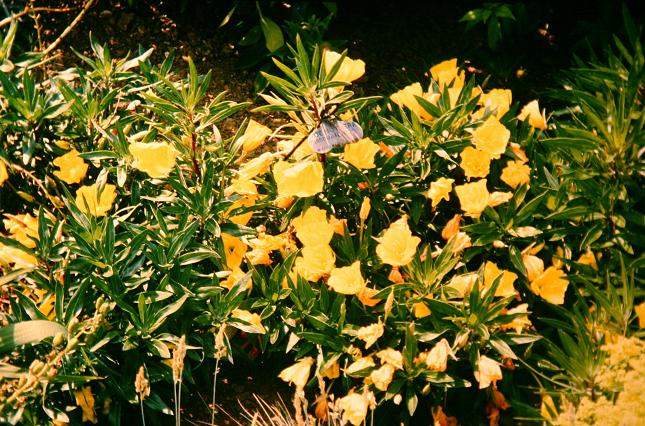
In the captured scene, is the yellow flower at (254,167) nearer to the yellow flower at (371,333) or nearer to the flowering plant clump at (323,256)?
the flowering plant clump at (323,256)

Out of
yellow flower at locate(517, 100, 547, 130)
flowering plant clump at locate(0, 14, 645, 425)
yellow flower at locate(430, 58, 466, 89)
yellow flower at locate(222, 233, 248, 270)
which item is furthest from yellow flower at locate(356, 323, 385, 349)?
yellow flower at locate(517, 100, 547, 130)

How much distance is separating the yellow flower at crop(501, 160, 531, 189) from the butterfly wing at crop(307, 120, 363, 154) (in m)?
0.57

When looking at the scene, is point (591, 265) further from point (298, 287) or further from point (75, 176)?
point (75, 176)

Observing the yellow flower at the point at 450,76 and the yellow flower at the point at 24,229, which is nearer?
the yellow flower at the point at 24,229

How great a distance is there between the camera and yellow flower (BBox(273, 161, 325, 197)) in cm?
199

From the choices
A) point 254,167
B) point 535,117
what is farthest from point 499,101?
point 254,167

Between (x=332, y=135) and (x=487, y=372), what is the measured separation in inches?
33.9

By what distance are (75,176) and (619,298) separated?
6.00ft

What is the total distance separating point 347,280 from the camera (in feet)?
6.38

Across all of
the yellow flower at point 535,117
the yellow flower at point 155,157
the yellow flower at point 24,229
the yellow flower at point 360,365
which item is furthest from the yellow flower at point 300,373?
the yellow flower at point 535,117

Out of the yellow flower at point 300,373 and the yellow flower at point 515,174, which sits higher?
the yellow flower at point 515,174

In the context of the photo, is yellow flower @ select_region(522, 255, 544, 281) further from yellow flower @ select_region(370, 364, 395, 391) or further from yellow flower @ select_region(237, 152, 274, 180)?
yellow flower @ select_region(237, 152, 274, 180)

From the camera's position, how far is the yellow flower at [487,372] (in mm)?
1842

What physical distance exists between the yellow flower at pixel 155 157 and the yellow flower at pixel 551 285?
1233 mm
